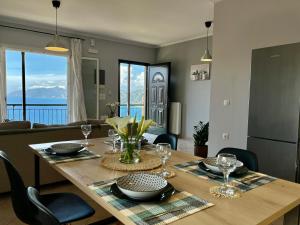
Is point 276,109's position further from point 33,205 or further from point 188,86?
point 188,86

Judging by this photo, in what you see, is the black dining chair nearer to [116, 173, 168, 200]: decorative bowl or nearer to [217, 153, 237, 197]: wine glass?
[116, 173, 168, 200]: decorative bowl

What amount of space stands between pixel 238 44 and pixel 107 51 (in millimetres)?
3841

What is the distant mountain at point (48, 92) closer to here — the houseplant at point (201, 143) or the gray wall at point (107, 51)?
the gray wall at point (107, 51)

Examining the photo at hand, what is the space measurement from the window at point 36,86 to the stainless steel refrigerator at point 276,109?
4.41 metres

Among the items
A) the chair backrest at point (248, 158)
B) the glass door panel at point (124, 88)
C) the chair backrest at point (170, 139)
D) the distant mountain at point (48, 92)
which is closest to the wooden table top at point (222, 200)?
the chair backrest at point (248, 158)

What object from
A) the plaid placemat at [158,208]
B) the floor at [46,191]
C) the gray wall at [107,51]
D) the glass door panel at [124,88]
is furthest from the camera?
the glass door panel at [124,88]

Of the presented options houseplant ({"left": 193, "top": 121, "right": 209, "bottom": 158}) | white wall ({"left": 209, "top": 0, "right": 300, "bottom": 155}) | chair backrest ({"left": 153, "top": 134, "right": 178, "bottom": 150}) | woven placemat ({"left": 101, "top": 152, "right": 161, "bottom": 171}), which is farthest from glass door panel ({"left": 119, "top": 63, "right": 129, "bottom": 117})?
woven placemat ({"left": 101, "top": 152, "right": 161, "bottom": 171})

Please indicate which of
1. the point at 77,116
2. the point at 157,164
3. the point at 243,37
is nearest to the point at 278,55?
the point at 243,37

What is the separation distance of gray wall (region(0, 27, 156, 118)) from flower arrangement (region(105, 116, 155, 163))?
439cm

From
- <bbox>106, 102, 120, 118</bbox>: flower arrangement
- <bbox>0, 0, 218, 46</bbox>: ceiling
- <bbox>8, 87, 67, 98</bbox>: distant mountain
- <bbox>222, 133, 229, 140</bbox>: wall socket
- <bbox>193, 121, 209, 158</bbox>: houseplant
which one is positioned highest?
<bbox>0, 0, 218, 46</bbox>: ceiling

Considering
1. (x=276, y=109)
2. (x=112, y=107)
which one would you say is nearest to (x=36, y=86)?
(x=112, y=107)

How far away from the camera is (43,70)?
601 centimetres

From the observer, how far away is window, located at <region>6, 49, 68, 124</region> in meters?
5.19

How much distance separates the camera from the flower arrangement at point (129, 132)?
1631mm
